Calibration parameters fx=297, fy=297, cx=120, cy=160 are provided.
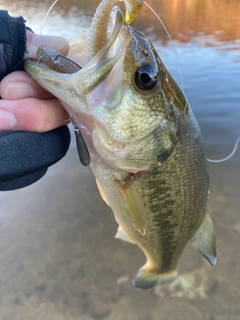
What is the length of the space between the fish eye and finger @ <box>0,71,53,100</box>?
1.17 feet

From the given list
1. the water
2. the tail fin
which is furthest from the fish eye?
the water

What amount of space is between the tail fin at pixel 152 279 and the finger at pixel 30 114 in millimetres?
1254

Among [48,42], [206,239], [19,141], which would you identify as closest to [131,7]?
[48,42]

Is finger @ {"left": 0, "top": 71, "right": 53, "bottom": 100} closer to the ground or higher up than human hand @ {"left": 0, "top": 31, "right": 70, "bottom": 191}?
higher up

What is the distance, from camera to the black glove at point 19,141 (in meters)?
0.98

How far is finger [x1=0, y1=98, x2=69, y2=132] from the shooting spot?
1022 millimetres

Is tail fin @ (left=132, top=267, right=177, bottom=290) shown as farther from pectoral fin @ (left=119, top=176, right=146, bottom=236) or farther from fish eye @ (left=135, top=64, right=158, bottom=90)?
fish eye @ (left=135, top=64, right=158, bottom=90)

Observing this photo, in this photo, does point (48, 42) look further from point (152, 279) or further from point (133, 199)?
point (152, 279)

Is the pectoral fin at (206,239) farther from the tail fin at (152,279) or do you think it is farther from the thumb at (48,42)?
the thumb at (48,42)

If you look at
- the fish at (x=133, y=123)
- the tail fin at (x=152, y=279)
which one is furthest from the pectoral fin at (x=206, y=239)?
the tail fin at (x=152, y=279)

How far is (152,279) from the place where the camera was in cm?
190

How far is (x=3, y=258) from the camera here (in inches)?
108

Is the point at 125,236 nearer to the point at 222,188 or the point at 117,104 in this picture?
the point at 117,104

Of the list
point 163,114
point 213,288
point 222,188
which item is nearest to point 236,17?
point 222,188
